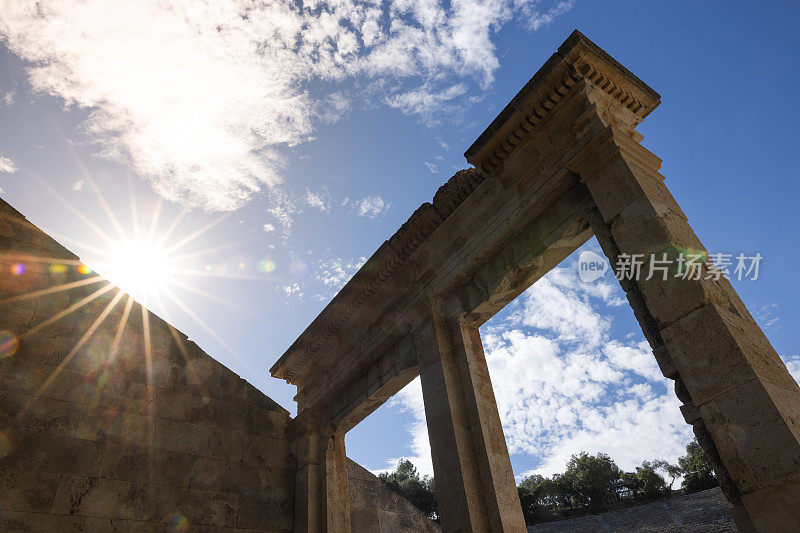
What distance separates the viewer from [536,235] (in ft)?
18.7

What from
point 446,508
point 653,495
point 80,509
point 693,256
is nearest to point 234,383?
point 80,509

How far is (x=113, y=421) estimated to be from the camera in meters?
7.22

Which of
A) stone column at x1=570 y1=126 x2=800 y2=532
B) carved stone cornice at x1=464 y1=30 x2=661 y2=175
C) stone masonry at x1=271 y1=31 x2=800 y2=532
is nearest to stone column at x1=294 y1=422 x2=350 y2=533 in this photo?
stone masonry at x1=271 y1=31 x2=800 y2=532

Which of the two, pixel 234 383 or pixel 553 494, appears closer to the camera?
pixel 234 383

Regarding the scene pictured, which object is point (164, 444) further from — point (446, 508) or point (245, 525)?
point (446, 508)

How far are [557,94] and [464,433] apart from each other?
3950mm

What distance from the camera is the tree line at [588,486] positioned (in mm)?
35672

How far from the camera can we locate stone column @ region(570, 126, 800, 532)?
3125 millimetres

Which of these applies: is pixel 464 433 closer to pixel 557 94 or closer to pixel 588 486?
pixel 557 94

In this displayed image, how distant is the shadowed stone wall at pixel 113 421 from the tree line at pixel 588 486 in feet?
94.3

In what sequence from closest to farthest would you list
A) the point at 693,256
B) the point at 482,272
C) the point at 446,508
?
the point at 693,256
the point at 446,508
the point at 482,272

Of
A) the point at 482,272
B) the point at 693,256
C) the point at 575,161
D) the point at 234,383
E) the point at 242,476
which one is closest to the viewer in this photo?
the point at 693,256

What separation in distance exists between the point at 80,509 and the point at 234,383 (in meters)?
2.83

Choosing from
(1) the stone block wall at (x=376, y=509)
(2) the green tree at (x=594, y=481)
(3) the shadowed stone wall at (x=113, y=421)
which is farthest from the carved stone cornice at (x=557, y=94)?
(2) the green tree at (x=594, y=481)
